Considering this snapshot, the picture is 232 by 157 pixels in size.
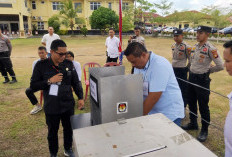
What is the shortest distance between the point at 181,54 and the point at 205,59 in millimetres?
899

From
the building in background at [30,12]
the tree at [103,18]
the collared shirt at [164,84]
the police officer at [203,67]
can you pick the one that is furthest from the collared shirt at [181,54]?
the building in background at [30,12]

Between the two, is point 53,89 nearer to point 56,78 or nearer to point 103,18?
point 56,78

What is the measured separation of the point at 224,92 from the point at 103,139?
18.9 feet

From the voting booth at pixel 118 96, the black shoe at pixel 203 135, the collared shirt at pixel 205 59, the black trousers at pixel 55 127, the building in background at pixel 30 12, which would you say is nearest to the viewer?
the voting booth at pixel 118 96

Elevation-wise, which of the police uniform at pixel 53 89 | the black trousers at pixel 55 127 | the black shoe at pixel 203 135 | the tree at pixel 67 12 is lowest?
the black shoe at pixel 203 135

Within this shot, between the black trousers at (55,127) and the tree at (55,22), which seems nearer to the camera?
the black trousers at (55,127)

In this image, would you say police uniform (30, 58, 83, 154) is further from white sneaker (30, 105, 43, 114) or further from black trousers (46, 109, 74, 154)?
white sneaker (30, 105, 43, 114)

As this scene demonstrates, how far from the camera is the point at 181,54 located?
12.7ft

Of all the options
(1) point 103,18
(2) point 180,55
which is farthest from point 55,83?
(1) point 103,18

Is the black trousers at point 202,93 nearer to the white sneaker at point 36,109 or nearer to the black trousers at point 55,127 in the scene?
the black trousers at point 55,127

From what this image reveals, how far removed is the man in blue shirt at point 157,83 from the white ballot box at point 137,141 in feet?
1.56

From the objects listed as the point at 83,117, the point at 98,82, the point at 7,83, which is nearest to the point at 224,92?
the point at 83,117

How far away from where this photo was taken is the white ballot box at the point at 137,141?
2.87ft

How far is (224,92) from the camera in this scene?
5.60m
